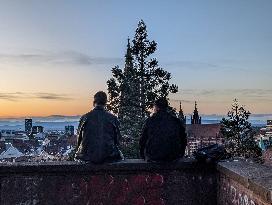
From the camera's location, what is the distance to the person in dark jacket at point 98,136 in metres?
6.38

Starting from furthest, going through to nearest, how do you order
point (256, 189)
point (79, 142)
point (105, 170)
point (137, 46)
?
point (137, 46) → point (79, 142) → point (105, 170) → point (256, 189)

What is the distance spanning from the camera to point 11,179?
248 inches

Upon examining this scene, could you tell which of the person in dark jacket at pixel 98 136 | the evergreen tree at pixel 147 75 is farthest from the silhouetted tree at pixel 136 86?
the person in dark jacket at pixel 98 136

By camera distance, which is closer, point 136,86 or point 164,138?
point 164,138

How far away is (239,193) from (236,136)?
49187 millimetres

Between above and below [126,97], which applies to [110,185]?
below

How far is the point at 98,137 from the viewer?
645 centimetres

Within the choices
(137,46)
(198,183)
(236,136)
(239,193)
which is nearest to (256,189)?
(239,193)

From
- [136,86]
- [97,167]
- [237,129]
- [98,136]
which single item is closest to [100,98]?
[98,136]

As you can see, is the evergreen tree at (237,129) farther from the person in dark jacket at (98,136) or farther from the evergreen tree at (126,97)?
the person in dark jacket at (98,136)

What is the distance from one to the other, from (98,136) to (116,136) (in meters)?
0.31

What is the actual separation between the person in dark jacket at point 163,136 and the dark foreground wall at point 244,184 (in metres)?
0.75

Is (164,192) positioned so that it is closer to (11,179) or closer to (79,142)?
(79,142)

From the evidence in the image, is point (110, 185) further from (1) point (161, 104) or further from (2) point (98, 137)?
(1) point (161, 104)
